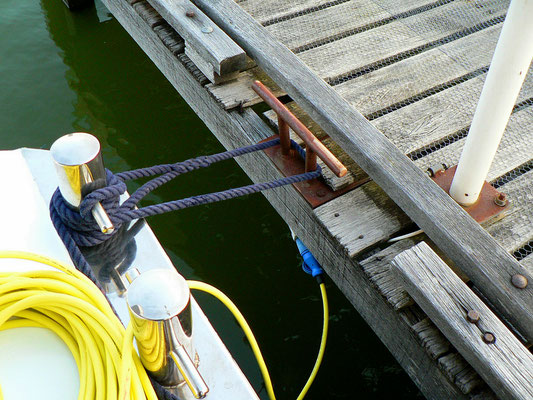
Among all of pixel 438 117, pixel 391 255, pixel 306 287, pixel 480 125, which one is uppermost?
pixel 480 125

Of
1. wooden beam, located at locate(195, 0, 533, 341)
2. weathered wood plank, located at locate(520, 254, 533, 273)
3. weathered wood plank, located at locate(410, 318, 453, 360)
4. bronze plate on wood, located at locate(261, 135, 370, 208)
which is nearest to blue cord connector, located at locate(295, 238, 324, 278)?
bronze plate on wood, located at locate(261, 135, 370, 208)

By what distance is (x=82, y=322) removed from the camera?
4.37 feet

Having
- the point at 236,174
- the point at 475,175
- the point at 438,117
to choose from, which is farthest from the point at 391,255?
the point at 236,174

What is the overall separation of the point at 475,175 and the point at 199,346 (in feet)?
3.62

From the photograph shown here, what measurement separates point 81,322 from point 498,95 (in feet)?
4.41

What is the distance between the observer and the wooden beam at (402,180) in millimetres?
1701

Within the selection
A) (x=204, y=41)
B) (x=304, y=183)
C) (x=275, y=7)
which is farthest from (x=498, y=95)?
(x=275, y=7)

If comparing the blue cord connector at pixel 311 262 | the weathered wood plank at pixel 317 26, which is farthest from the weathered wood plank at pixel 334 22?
the blue cord connector at pixel 311 262

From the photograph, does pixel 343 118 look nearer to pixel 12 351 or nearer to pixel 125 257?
pixel 125 257

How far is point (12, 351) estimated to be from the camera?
1.32 meters

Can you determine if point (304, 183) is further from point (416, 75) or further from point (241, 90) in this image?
point (416, 75)

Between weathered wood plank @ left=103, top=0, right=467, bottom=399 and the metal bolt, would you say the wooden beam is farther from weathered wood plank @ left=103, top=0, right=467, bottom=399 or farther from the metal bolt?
weathered wood plank @ left=103, top=0, right=467, bottom=399

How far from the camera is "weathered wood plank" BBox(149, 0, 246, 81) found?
8.12 ft

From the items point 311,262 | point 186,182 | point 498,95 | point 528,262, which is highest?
point 498,95
